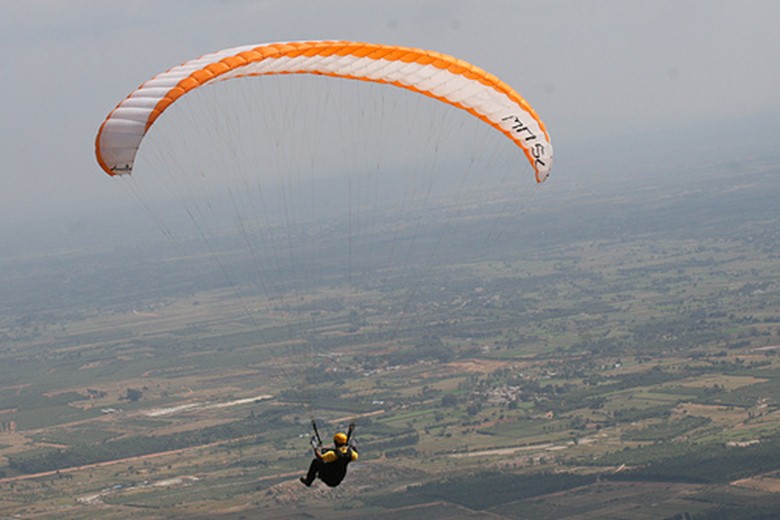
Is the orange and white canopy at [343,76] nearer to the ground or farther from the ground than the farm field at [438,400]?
farther from the ground

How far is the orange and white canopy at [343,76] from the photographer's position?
69.6 feet

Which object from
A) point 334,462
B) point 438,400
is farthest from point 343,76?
point 438,400

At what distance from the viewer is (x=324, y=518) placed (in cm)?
5625

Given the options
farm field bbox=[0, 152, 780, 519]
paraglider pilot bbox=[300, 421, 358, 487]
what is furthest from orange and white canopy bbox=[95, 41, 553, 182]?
farm field bbox=[0, 152, 780, 519]

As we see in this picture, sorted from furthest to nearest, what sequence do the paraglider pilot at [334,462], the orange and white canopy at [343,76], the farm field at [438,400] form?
the farm field at [438,400] → the paraglider pilot at [334,462] → the orange and white canopy at [343,76]

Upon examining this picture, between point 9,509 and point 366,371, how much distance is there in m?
37.5

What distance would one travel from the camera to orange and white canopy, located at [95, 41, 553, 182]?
69.6 feet

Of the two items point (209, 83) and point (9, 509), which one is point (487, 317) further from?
point (209, 83)

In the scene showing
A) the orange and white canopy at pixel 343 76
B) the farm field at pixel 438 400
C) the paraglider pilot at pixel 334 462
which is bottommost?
the farm field at pixel 438 400

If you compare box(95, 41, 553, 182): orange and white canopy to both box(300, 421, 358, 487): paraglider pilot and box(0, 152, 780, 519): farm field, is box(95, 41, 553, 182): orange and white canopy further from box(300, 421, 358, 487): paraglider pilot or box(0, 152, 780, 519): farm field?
box(0, 152, 780, 519): farm field

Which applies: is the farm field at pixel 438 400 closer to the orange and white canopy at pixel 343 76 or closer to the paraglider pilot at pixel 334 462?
the paraglider pilot at pixel 334 462

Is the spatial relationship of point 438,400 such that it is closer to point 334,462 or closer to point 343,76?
point 334,462

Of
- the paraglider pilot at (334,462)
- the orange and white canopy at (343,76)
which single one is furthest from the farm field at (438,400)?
the orange and white canopy at (343,76)

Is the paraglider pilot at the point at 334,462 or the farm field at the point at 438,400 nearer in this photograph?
the paraglider pilot at the point at 334,462
